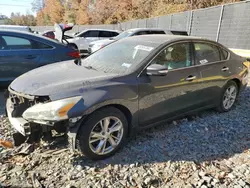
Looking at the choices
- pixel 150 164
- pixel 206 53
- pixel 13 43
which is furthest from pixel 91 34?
pixel 150 164

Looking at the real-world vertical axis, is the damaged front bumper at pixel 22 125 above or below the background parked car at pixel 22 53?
below

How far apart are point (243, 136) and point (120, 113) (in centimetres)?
216

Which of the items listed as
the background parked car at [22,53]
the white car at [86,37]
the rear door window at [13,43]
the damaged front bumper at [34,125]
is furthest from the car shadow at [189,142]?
the white car at [86,37]

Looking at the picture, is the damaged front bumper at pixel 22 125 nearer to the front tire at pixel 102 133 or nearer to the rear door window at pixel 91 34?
the front tire at pixel 102 133

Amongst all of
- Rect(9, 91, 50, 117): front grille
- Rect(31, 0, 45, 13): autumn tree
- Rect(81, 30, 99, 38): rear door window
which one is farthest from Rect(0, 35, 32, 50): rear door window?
Rect(31, 0, 45, 13): autumn tree

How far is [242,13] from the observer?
28.5 feet

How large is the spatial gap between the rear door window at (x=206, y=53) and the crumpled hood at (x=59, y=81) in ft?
5.57

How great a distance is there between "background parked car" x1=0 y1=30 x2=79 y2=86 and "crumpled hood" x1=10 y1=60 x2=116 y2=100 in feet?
6.13

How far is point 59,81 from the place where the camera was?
9.53 feet

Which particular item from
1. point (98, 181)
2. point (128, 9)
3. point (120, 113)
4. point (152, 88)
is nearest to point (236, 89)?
point (152, 88)

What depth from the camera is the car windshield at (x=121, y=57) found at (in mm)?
3307

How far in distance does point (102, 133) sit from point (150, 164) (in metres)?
0.71

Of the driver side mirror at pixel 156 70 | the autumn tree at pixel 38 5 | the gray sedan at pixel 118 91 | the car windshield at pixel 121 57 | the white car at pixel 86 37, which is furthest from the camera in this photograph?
the autumn tree at pixel 38 5

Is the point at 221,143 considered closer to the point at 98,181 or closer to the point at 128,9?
the point at 98,181
